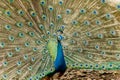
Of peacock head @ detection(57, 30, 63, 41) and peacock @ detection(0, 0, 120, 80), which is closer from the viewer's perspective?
peacock @ detection(0, 0, 120, 80)

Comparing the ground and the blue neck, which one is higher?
the blue neck

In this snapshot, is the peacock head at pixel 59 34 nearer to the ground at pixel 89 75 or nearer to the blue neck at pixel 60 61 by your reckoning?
the blue neck at pixel 60 61

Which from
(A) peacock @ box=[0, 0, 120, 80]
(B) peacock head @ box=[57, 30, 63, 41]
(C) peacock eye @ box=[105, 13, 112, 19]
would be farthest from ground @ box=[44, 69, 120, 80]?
(C) peacock eye @ box=[105, 13, 112, 19]

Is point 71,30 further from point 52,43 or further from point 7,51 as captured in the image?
point 7,51

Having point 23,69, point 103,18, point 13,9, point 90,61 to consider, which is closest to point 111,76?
point 90,61

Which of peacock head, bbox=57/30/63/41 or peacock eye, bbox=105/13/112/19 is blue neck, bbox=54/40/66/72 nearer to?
peacock head, bbox=57/30/63/41

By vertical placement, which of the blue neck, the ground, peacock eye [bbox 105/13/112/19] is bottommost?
the ground

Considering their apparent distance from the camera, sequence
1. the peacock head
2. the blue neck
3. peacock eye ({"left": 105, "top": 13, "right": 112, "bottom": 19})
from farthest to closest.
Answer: the blue neck → the peacock head → peacock eye ({"left": 105, "top": 13, "right": 112, "bottom": 19})

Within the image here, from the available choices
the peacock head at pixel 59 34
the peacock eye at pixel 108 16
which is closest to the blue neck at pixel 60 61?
the peacock head at pixel 59 34
